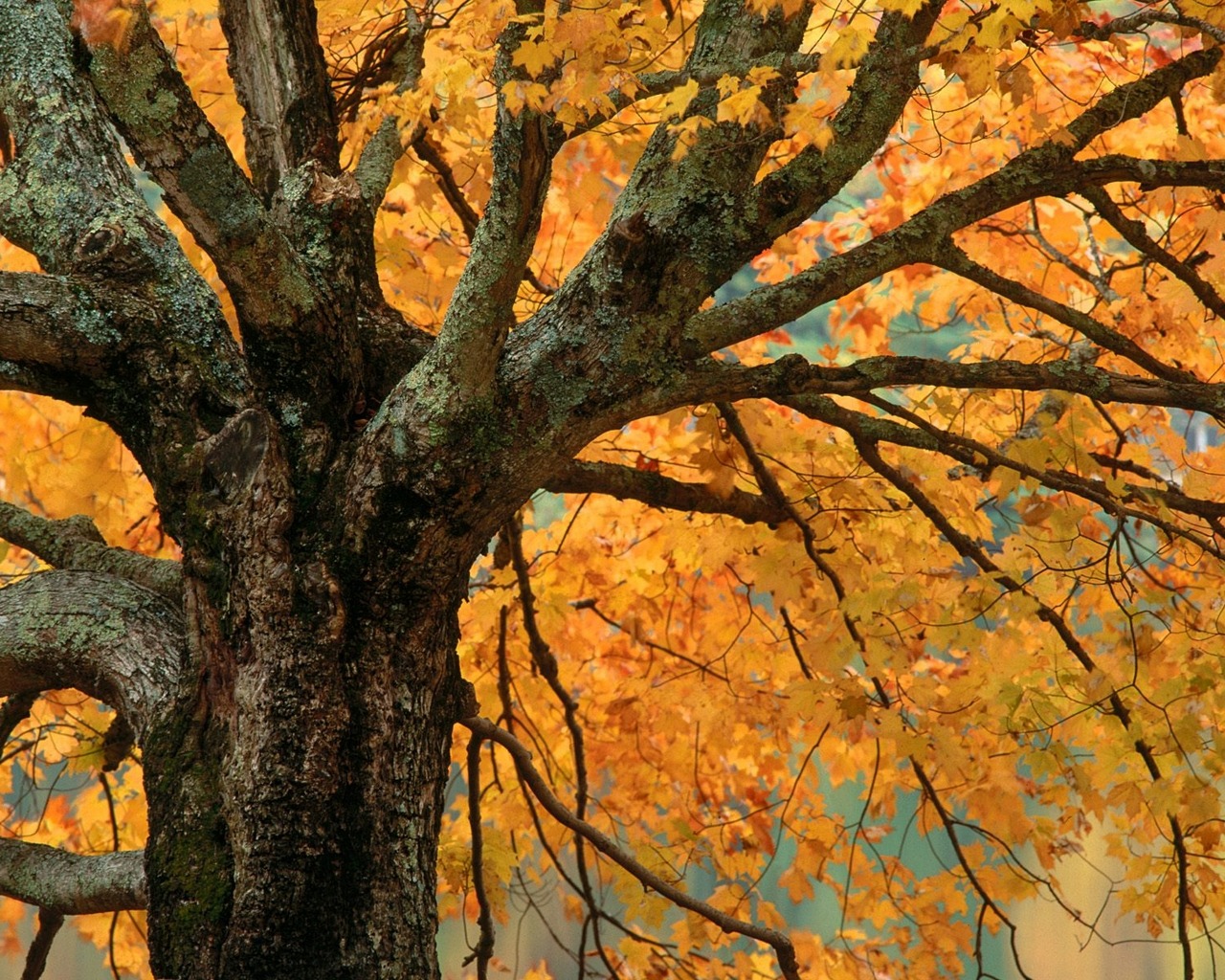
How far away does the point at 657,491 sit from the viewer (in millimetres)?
2764

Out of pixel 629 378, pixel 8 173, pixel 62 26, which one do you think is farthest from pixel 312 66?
pixel 629 378

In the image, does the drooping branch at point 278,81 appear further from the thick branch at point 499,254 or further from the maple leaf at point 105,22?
the thick branch at point 499,254

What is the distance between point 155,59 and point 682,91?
2.74ft

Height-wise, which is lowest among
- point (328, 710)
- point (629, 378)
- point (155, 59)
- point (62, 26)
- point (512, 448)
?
point (328, 710)

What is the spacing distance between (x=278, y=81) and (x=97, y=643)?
3.78ft

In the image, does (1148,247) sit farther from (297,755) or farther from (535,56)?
(297,755)

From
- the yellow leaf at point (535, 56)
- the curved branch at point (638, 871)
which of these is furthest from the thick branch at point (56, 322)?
the curved branch at point (638, 871)

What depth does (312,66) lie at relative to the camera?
2268 millimetres

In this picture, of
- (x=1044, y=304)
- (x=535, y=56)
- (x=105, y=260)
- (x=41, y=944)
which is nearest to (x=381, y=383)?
(x=105, y=260)

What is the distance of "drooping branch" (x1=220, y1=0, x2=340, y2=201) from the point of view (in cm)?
223

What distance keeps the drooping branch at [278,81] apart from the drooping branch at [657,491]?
827 mm

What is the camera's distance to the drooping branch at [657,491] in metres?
2.53

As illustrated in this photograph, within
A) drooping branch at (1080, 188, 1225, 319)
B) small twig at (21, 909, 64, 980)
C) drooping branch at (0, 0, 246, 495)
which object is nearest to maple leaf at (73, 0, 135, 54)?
drooping branch at (0, 0, 246, 495)

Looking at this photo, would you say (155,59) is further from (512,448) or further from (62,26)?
(512,448)
